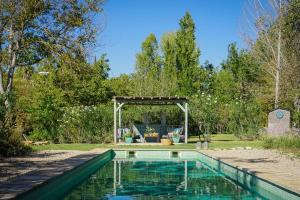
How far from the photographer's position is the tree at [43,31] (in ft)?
55.5

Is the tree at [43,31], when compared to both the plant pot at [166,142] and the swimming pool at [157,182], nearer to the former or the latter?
the swimming pool at [157,182]

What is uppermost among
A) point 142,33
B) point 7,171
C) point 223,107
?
point 142,33

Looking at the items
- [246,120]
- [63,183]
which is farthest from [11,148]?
[246,120]

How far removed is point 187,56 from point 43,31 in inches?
786

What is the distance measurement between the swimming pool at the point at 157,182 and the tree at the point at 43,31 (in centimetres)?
510

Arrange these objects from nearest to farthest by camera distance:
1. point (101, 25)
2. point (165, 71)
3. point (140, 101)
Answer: point (101, 25), point (140, 101), point (165, 71)

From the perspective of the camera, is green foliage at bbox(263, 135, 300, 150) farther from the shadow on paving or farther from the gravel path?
the gravel path

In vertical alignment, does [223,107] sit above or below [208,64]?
below

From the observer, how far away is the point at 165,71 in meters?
36.3

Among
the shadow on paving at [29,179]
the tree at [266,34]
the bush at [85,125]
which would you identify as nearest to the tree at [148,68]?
the tree at [266,34]

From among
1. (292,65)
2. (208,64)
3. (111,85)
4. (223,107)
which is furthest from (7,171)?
(208,64)

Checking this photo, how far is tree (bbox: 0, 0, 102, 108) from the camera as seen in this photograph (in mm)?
16902

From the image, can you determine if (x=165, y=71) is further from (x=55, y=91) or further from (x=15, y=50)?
(x=15, y=50)

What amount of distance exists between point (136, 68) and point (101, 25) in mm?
21473
